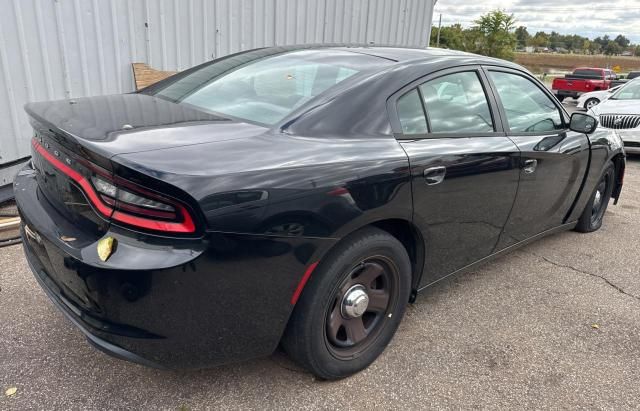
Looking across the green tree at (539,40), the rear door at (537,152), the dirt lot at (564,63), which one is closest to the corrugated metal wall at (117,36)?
the rear door at (537,152)

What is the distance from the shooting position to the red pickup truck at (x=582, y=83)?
63.6 feet

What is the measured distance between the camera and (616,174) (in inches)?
181

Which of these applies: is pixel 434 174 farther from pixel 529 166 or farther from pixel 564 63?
pixel 564 63

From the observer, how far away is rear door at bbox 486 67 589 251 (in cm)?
300

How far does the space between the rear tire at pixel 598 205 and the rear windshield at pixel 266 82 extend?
2.84 m

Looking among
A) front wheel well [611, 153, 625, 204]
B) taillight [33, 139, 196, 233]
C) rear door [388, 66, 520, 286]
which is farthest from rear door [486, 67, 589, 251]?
taillight [33, 139, 196, 233]

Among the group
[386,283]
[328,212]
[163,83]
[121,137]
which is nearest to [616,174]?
[386,283]

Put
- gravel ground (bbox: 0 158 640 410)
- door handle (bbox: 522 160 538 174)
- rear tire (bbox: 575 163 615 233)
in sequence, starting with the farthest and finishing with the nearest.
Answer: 1. rear tire (bbox: 575 163 615 233)
2. door handle (bbox: 522 160 538 174)
3. gravel ground (bbox: 0 158 640 410)

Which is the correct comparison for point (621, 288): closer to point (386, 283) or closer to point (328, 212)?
point (386, 283)

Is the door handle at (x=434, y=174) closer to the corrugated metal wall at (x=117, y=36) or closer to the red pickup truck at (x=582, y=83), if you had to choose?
the corrugated metal wall at (x=117, y=36)

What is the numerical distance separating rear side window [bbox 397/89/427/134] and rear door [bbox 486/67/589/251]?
29.8 inches

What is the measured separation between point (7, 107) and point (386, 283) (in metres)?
3.81

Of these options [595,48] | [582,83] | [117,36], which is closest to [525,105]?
[117,36]

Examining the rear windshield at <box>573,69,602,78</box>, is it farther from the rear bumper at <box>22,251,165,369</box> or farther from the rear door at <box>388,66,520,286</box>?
the rear bumper at <box>22,251,165,369</box>
